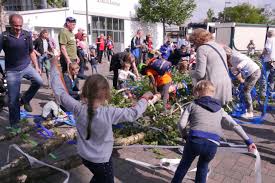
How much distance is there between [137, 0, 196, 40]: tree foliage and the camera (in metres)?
29.3

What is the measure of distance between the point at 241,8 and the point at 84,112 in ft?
278

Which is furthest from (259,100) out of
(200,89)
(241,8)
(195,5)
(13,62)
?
(241,8)

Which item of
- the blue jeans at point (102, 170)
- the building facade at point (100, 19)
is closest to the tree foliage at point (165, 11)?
the building facade at point (100, 19)

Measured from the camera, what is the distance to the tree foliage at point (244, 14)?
249 feet

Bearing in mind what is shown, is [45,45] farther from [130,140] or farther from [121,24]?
[121,24]

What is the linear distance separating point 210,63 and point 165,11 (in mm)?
26497

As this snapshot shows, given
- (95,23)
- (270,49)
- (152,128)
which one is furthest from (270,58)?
(95,23)

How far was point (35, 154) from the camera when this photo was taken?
404 centimetres

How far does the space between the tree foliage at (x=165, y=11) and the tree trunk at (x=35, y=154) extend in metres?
26.2

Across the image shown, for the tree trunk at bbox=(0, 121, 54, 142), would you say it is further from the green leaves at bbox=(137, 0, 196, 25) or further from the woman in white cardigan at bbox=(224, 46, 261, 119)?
the green leaves at bbox=(137, 0, 196, 25)

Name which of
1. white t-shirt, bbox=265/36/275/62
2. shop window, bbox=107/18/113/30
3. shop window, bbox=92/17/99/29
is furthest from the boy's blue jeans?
shop window, bbox=107/18/113/30

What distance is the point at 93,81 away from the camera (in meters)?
2.60

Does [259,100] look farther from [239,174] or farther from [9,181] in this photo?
[9,181]

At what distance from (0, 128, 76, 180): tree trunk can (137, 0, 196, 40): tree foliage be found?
26213 mm
